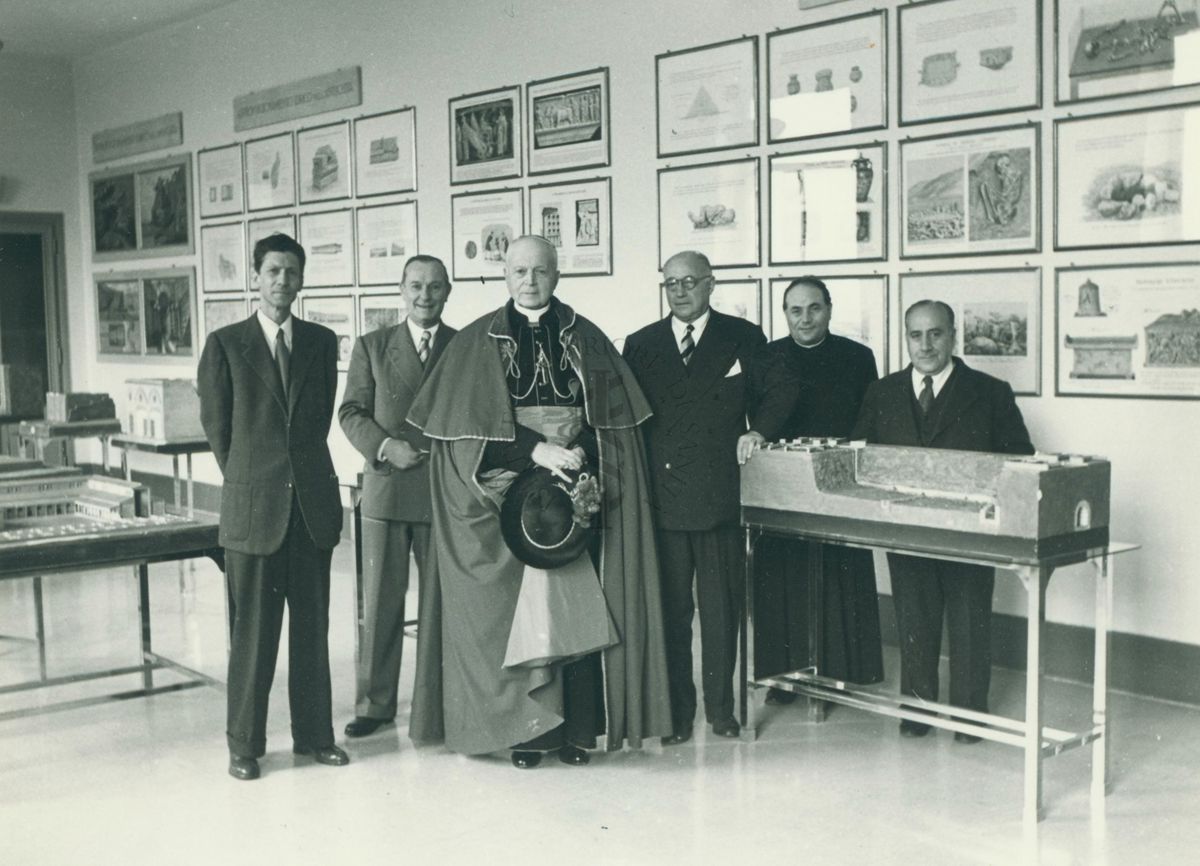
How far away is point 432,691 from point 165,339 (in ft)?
25.4

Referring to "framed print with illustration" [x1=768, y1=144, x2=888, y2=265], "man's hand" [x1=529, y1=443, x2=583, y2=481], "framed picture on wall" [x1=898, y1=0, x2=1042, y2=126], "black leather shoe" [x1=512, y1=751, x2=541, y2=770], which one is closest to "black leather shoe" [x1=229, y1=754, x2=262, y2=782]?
"black leather shoe" [x1=512, y1=751, x2=541, y2=770]

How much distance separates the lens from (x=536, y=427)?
4695mm

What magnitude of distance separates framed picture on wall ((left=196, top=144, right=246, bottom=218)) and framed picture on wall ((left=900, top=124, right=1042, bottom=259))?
6230 millimetres

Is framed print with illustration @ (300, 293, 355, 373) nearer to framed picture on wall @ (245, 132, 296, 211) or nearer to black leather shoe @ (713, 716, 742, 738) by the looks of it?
framed picture on wall @ (245, 132, 296, 211)

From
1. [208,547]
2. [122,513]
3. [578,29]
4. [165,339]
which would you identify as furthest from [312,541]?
[165,339]

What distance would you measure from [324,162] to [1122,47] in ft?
19.5

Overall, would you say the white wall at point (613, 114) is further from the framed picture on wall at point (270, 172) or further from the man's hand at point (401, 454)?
the man's hand at point (401, 454)

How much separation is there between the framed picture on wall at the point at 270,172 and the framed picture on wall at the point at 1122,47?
242 inches

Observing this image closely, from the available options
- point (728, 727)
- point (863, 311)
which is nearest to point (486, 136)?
point (863, 311)

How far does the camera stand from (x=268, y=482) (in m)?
4.52

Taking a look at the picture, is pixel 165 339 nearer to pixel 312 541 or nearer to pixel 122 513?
pixel 122 513

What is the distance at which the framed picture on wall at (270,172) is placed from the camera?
993 cm

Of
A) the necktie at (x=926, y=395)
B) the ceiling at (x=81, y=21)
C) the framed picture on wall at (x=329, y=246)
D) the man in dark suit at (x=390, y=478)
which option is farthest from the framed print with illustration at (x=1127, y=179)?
the ceiling at (x=81, y=21)

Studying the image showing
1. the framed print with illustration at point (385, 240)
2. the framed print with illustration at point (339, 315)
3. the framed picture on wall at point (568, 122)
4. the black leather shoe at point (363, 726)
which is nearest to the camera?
the black leather shoe at point (363, 726)
